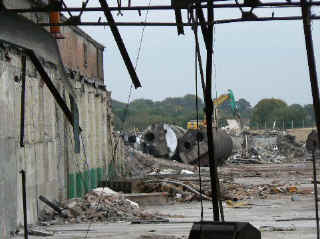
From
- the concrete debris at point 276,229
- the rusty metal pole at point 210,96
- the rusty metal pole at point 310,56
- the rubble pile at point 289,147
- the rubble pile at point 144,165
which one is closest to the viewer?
the rusty metal pole at point 310,56

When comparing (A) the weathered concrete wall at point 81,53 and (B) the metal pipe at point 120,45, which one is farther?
(A) the weathered concrete wall at point 81,53

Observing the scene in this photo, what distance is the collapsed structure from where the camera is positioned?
1022 centimetres

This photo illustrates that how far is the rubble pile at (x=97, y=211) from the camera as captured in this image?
66.2ft

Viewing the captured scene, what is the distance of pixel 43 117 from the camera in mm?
20875

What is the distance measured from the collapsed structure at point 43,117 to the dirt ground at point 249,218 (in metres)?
1.49

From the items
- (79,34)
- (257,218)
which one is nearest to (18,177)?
(257,218)

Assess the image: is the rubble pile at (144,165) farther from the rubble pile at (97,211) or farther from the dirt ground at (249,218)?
the rubble pile at (97,211)

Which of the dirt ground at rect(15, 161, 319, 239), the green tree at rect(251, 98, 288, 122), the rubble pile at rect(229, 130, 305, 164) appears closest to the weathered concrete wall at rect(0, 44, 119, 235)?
the dirt ground at rect(15, 161, 319, 239)

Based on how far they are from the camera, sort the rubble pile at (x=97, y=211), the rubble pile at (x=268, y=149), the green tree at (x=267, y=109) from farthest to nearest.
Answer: the green tree at (x=267, y=109), the rubble pile at (x=268, y=149), the rubble pile at (x=97, y=211)

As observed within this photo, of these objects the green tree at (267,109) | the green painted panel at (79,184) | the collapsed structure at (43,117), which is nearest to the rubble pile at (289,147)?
the collapsed structure at (43,117)

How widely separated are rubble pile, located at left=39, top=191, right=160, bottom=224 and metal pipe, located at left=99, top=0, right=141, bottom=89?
8.82 meters

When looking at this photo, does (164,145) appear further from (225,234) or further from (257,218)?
(225,234)

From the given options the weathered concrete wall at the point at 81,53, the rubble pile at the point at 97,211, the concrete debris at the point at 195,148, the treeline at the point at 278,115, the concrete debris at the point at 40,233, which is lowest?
the concrete debris at the point at 40,233

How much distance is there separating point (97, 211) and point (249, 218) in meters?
4.26
